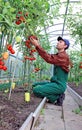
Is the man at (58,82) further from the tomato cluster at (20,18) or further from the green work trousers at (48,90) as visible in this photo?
the tomato cluster at (20,18)

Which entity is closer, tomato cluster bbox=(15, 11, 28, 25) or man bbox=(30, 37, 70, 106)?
tomato cluster bbox=(15, 11, 28, 25)

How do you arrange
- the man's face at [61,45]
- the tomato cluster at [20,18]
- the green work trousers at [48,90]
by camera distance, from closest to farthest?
1. the tomato cluster at [20,18]
2. the man's face at [61,45]
3. the green work trousers at [48,90]

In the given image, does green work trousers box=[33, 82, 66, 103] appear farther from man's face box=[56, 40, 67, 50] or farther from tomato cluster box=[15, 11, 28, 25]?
tomato cluster box=[15, 11, 28, 25]

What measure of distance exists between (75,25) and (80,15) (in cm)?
37

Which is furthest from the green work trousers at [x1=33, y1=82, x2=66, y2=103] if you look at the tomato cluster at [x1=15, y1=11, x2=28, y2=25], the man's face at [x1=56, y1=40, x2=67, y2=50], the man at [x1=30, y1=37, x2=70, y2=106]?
Result: the tomato cluster at [x1=15, y1=11, x2=28, y2=25]

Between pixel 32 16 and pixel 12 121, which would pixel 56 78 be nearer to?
pixel 32 16

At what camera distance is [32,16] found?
3.87 m

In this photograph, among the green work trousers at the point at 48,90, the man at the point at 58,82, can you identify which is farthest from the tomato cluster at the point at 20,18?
the green work trousers at the point at 48,90

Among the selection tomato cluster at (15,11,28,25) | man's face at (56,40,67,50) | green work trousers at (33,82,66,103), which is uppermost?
tomato cluster at (15,11,28,25)

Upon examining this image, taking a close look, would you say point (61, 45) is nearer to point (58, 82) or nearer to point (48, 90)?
point (58, 82)

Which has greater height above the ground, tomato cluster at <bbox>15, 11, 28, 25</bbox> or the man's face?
tomato cluster at <bbox>15, 11, 28, 25</bbox>

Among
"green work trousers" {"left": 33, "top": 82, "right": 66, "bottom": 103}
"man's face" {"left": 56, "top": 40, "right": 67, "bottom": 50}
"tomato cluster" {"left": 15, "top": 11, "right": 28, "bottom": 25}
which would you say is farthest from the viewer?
"green work trousers" {"left": 33, "top": 82, "right": 66, "bottom": 103}

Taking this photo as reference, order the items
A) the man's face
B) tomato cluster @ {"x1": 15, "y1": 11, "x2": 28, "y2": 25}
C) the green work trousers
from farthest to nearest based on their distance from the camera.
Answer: the green work trousers → the man's face → tomato cluster @ {"x1": 15, "y1": 11, "x2": 28, "y2": 25}

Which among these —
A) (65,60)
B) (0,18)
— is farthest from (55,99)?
(0,18)
